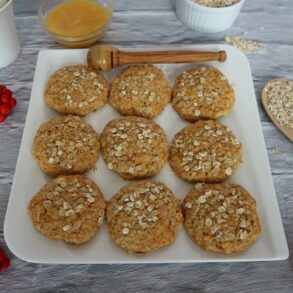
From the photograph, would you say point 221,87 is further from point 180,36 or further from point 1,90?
point 1,90

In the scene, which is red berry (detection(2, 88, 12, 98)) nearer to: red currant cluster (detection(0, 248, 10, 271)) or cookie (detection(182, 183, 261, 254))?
red currant cluster (detection(0, 248, 10, 271))

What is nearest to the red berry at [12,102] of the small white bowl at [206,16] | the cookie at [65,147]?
the cookie at [65,147]

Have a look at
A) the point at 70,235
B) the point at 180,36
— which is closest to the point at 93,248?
the point at 70,235

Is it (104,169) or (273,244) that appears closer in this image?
(273,244)

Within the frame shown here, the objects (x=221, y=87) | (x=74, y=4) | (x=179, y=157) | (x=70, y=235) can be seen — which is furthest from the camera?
(x=74, y=4)

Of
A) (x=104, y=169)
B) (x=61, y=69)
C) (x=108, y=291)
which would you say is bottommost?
(x=108, y=291)

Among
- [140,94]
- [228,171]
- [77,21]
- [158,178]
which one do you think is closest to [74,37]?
[77,21]

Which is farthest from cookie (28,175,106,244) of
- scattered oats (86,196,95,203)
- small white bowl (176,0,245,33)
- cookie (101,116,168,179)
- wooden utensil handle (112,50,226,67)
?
small white bowl (176,0,245,33)

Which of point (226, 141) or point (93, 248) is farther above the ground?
point (226, 141)
